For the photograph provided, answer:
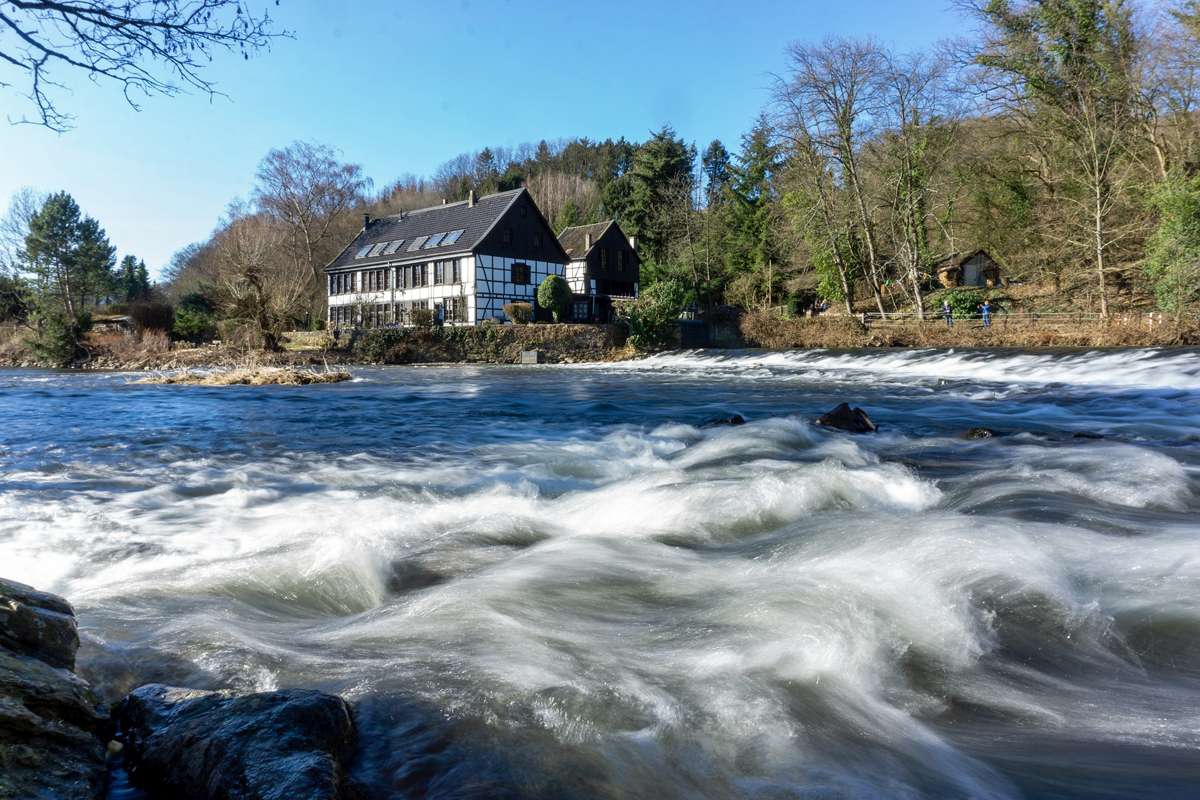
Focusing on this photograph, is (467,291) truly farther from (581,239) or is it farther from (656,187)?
(656,187)

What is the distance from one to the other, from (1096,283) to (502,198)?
33294 millimetres

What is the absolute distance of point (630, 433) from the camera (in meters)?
12.1

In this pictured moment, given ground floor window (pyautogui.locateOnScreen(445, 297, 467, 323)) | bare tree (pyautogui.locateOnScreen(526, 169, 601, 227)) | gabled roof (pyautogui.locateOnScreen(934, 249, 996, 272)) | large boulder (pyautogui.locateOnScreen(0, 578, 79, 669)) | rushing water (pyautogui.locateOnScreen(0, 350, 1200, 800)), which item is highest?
bare tree (pyautogui.locateOnScreen(526, 169, 601, 227))

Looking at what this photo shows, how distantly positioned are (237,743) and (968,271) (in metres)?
54.9

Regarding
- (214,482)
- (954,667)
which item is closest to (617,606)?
(954,667)

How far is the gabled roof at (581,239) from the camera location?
52.3 meters

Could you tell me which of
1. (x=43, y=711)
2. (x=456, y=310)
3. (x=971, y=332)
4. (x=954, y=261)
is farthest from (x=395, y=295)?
(x=43, y=711)

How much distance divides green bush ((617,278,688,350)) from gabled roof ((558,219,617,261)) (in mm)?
12707

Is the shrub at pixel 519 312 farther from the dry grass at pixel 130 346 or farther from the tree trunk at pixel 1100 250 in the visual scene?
the tree trunk at pixel 1100 250

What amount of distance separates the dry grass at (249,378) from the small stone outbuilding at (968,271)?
1556 inches

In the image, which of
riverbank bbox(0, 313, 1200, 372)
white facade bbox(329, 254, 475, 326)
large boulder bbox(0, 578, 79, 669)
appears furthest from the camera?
white facade bbox(329, 254, 475, 326)

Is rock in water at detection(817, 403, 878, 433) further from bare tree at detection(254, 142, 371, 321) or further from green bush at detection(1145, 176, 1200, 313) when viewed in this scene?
bare tree at detection(254, 142, 371, 321)

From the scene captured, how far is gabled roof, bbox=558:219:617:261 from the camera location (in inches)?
2060

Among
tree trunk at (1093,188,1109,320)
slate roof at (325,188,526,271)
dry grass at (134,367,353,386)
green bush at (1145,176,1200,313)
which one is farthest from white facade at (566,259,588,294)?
green bush at (1145,176,1200,313)
